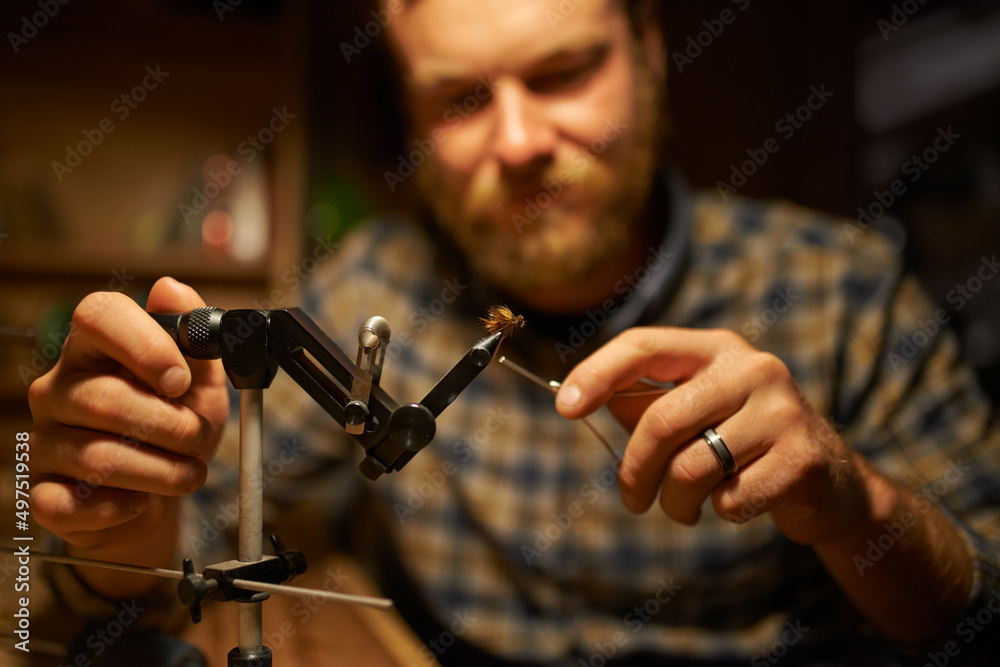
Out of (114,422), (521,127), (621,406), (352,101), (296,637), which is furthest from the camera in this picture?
(352,101)

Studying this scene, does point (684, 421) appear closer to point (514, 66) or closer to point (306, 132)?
point (514, 66)

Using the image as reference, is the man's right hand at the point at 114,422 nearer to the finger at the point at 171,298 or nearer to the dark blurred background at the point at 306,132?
the finger at the point at 171,298

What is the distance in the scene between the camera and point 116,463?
0.56 m

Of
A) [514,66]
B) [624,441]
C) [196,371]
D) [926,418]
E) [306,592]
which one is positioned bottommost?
[926,418]

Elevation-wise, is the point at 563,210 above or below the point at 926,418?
above

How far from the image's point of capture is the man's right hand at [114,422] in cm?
54

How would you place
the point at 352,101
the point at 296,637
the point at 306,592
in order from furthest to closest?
the point at 352,101 < the point at 296,637 < the point at 306,592

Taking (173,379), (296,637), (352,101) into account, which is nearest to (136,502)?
(173,379)

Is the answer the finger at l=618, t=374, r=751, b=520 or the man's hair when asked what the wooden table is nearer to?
the finger at l=618, t=374, r=751, b=520

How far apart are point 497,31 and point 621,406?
618mm

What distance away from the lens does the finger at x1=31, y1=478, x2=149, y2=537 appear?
0.58m

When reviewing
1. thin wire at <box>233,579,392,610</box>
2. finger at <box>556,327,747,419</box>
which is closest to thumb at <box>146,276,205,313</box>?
thin wire at <box>233,579,392,610</box>

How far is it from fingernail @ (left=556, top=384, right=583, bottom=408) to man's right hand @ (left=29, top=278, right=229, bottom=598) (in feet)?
1.09

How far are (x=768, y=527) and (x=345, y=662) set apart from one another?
0.69 meters
